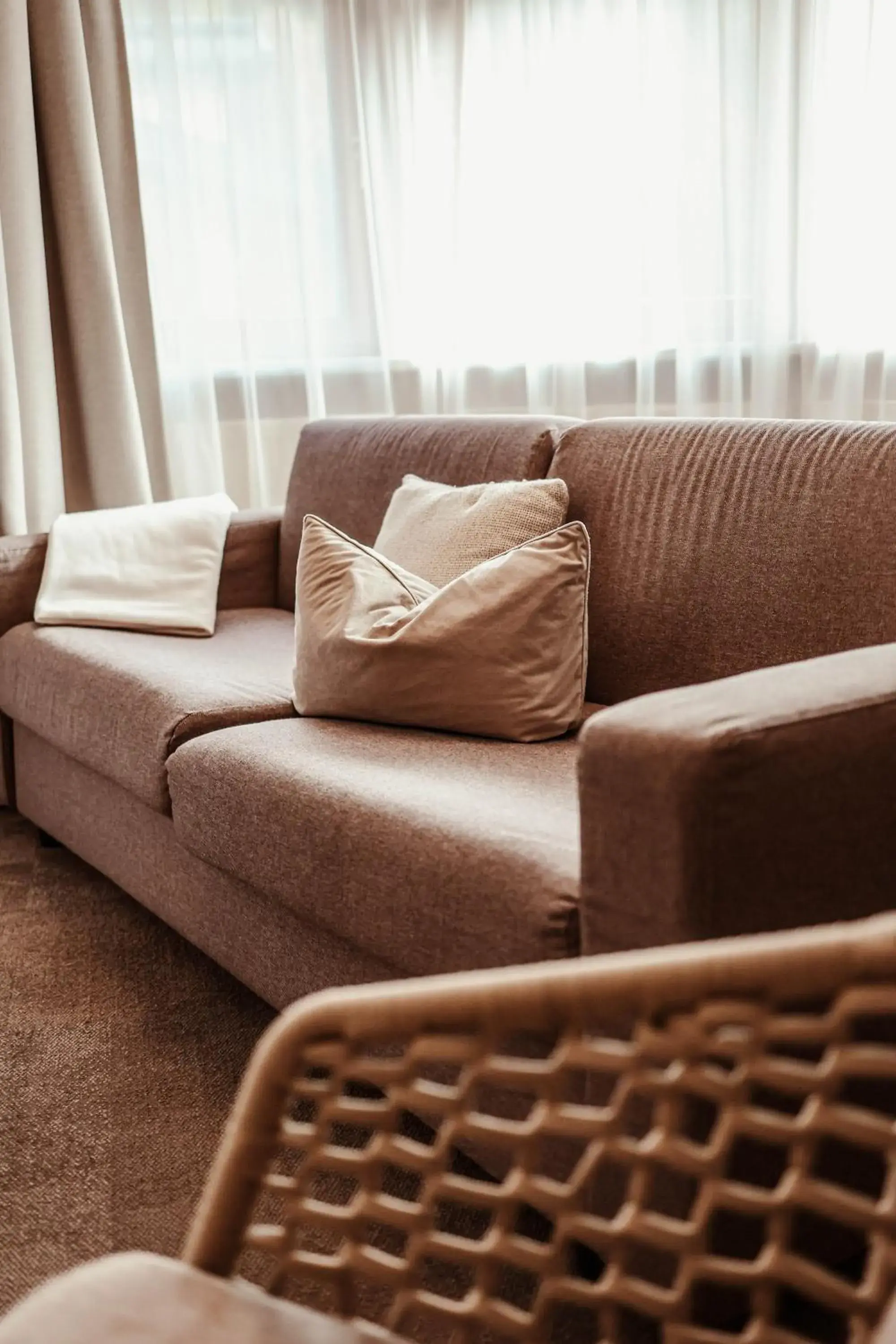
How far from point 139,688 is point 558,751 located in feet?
2.45

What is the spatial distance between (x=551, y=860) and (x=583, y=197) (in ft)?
9.08

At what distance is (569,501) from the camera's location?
2.20 metres

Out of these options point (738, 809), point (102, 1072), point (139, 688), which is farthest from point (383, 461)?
point (738, 809)

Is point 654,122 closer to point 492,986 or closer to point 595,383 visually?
point 595,383

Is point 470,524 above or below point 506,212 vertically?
below

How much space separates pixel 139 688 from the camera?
2223 millimetres

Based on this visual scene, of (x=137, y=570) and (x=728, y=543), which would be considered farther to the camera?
(x=137, y=570)

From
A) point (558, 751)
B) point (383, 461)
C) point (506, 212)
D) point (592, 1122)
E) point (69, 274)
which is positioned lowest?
point (558, 751)

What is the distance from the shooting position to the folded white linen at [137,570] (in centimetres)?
273

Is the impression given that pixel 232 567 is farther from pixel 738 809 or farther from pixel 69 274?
pixel 738 809

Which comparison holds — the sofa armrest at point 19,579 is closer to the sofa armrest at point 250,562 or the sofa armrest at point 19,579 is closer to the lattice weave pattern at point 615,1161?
the sofa armrest at point 250,562

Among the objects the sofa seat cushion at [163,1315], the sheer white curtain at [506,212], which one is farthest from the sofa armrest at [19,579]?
the sofa seat cushion at [163,1315]

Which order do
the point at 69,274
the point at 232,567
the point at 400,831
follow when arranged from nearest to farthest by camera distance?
the point at 400,831 → the point at 232,567 → the point at 69,274

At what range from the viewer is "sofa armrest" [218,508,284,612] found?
303 centimetres
